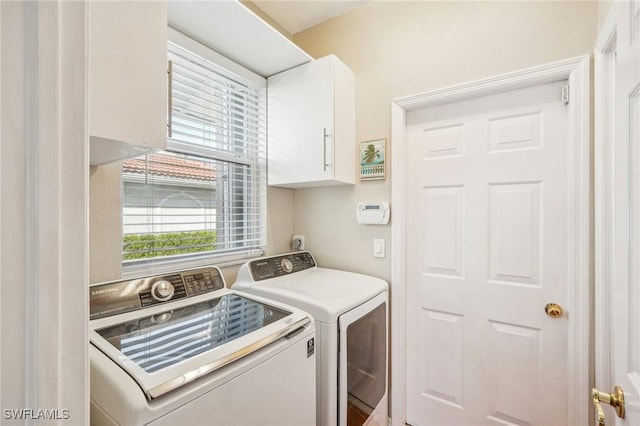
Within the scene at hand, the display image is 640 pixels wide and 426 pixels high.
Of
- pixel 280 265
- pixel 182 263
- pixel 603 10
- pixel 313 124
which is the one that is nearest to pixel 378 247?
pixel 280 265

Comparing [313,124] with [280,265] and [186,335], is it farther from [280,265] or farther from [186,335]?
[186,335]

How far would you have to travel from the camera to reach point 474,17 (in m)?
1.60

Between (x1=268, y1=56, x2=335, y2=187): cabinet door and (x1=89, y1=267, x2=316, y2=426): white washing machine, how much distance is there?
0.89 meters

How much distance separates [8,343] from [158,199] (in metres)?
1.30

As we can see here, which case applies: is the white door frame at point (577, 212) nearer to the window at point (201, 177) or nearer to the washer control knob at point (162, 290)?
the window at point (201, 177)

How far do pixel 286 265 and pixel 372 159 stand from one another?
3.06ft

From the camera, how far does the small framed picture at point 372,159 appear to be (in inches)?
74.0

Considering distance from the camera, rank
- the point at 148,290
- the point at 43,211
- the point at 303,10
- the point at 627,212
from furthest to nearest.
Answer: the point at 303,10 < the point at 148,290 < the point at 627,212 < the point at 43,211

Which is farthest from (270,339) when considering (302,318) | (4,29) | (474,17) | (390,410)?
(474,17)

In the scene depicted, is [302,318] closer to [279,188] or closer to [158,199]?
[158,199]

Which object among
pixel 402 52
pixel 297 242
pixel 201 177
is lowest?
pixel 297 242

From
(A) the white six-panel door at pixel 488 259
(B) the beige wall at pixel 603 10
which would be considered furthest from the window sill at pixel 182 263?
(B) the beige wall at pixel 603 10

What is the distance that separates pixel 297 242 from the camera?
7.38 feet

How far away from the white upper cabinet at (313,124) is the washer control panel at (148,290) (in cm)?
84
